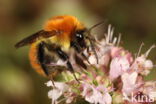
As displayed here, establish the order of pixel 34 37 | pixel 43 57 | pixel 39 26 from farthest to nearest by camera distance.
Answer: pixel 39 26
pixel 43 57
pixel 34 37

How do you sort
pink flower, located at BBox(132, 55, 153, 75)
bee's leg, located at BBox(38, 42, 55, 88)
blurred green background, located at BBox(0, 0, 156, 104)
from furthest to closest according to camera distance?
blurred green background, located at BBox(0, 0, 156, 104) < pink flower, located at BBox(132, 55, 153, 75) < bee's leg, located at BBox(38, 42, 55, 88)

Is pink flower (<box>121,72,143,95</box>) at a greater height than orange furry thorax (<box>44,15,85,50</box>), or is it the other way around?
orange furry thorax (<box>44,15,85,50</box>)

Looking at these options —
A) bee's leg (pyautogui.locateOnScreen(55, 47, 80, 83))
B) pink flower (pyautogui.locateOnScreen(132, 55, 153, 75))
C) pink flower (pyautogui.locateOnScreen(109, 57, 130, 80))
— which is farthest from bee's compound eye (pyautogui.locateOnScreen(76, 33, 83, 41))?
pink flower (pyautogui.locateOnScreen(132, 55, 153, 75))

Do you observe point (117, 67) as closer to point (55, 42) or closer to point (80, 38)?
point (80, 38)

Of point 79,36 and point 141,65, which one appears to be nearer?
point 79,36

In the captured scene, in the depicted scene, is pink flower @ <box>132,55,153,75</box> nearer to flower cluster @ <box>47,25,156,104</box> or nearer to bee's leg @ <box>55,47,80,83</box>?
flower cluster @ <box>47,25,156,104</box>

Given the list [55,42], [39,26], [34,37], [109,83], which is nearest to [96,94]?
[109,83]

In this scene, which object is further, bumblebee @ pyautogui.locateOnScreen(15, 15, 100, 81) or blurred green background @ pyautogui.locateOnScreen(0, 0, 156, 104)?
blurred green background @ pyautogui.locateOnScreen(0, 0, 156, 104)

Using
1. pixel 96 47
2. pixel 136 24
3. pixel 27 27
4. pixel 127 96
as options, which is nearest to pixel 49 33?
pixel 96 47
